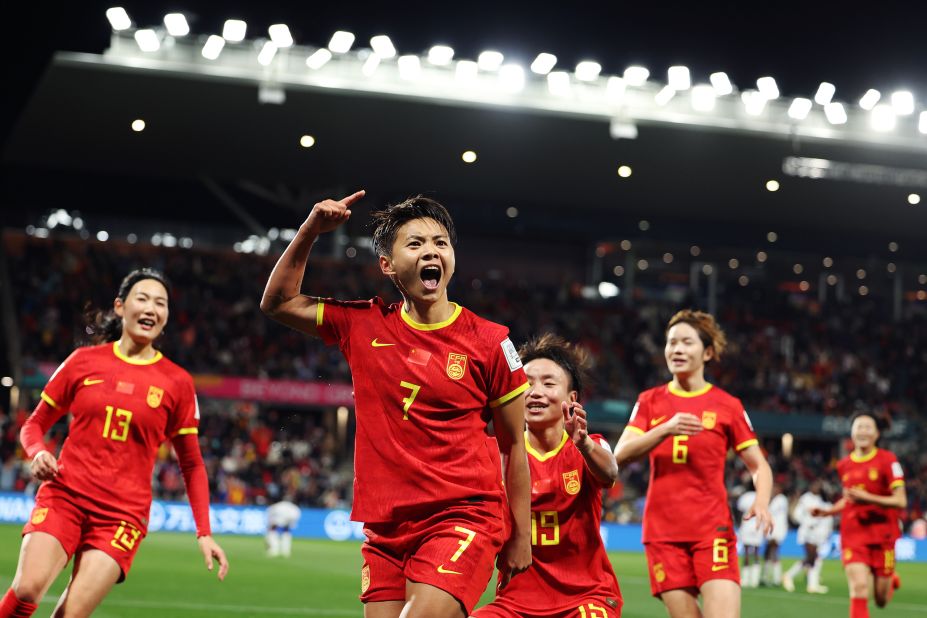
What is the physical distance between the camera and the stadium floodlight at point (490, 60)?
24.4 metres

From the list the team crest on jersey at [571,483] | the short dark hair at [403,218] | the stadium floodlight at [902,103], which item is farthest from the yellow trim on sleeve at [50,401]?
the stadium floodlight at [902,103]

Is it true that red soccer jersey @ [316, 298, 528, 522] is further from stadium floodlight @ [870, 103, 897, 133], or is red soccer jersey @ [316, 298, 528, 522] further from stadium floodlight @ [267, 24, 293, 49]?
stadium floodlight @ [870, 103, 897, 133]

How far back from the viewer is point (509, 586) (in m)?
5.35

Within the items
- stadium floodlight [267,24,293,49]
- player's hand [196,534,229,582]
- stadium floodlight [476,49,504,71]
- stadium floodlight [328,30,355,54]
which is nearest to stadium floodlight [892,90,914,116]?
stadium floodlight [476,49,504,71]

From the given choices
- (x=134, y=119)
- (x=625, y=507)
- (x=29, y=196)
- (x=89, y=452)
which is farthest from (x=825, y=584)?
(x=29, y=196)

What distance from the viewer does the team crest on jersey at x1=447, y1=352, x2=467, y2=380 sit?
4492 mm

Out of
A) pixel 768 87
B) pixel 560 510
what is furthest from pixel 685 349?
pixel 768 87

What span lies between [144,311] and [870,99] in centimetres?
2296

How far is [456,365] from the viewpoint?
450 cm

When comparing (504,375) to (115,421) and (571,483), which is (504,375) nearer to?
(571,483)

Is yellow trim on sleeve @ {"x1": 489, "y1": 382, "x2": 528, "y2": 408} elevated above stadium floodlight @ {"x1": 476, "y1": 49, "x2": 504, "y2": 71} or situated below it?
below

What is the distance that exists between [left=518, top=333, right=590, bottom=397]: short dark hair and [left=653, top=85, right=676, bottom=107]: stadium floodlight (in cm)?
2134

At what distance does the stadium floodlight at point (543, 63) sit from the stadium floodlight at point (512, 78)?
41cm

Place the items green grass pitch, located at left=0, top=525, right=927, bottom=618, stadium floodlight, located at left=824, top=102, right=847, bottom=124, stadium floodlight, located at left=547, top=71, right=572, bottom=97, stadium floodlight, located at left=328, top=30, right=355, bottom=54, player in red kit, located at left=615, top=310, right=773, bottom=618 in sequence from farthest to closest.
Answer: stadium floodlight, located at left=824, top=102, right=847, bottom=124, stadium floodlight, located at left=547, top=71, right=572, bottom=97, stadium floodlight, located at left=328, top=30, right=355, bottom=54, green grass pitch, located at left=0, top=525, right=927, bottom=618, player in red kit, located at left=615, top=310, right=773, bottom=618
